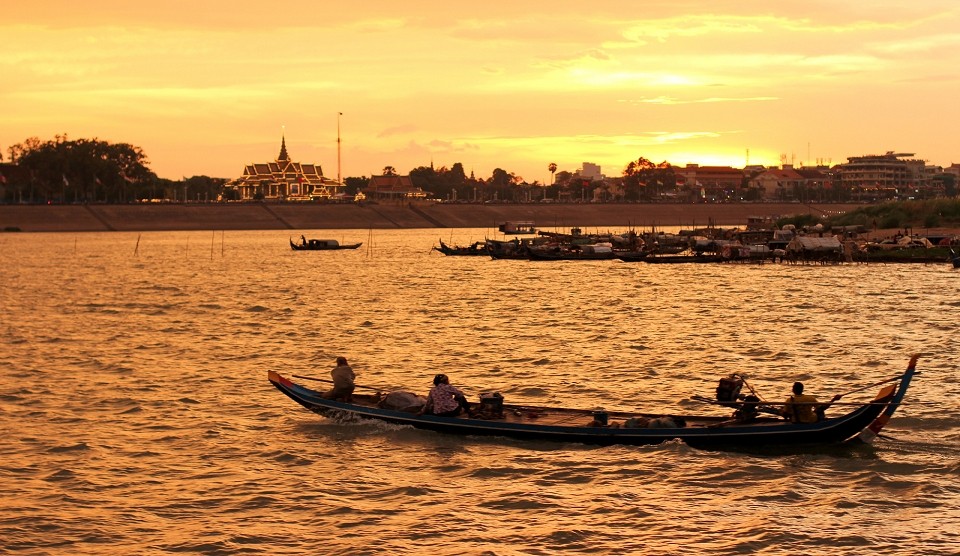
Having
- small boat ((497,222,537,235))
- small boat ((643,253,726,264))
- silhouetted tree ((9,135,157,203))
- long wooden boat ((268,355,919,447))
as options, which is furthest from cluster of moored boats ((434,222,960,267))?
silhouetted tree ((9,135,157,203))

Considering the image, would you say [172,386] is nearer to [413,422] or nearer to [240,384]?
[240,384]

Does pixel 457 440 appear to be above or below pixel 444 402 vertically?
below

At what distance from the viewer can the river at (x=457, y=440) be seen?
17266 mm

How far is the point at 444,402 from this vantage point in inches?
893

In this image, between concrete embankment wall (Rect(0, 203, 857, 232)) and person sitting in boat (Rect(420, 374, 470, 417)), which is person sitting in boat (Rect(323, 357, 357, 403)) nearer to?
person sitting in boat (Rect(420, 374, 470, 417))

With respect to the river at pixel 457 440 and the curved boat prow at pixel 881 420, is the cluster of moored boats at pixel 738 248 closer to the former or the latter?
the river at pixel 457 440

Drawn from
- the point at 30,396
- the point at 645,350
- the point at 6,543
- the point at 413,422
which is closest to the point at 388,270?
the point at 645,350

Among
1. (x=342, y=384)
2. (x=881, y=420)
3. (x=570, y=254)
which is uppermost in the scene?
(x=570, y=254)

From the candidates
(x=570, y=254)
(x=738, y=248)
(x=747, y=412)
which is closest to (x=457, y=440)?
(x=747, y=412)

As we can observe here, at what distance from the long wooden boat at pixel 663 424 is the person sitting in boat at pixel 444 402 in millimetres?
144

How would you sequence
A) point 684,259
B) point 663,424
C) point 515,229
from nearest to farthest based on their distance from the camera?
point 663,424, point 684,259, point 515,229

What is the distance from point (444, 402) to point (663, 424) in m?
4.36

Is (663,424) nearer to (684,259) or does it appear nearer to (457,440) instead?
(457,440)

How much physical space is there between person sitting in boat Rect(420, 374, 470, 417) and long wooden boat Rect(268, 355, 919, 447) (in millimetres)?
144
